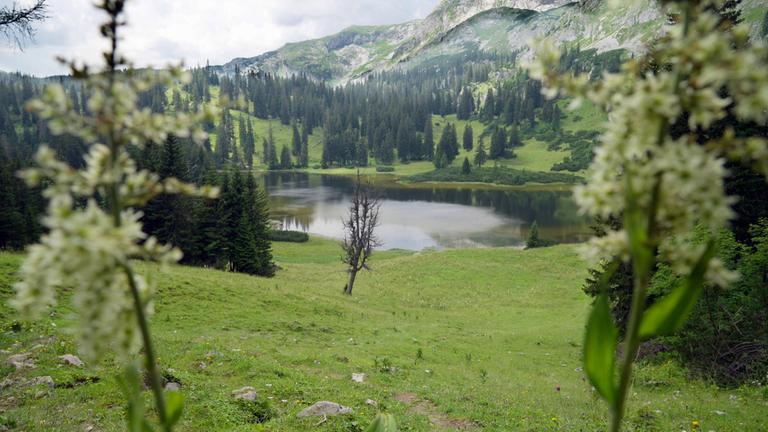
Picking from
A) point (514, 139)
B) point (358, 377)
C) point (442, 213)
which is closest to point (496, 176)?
point (514, 139)

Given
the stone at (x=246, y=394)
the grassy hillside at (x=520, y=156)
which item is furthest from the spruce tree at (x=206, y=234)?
the grassy hillside at (x=520, y=156)

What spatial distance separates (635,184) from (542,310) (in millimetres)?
35302

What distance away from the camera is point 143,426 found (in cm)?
149

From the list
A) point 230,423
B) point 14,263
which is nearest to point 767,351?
point 230,423

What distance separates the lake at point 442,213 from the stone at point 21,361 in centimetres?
3982

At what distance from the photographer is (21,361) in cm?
1152

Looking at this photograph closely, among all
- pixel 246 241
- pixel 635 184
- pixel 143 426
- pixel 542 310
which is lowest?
pixel 542 310

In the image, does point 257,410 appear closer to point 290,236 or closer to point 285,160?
point 290,236

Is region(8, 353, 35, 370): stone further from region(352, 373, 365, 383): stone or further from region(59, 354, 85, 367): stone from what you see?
region(352, 373, 365, 383): stone

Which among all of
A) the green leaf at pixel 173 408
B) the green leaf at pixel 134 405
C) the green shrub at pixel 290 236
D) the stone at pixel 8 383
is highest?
the green leaf at pixel 134 405

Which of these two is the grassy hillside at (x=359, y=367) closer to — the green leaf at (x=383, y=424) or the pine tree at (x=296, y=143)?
the green leaf at (x=383, y=424)

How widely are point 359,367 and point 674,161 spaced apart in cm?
1561

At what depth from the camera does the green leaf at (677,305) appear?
1417mm

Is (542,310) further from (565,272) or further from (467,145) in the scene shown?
(467,145)
